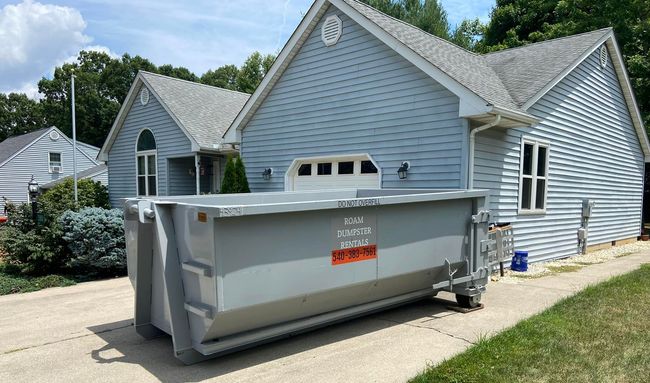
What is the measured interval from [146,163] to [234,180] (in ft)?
21.6

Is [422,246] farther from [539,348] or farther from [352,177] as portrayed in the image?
[352,177]

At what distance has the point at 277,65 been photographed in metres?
10.9

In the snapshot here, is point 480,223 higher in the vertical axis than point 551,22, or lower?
lower

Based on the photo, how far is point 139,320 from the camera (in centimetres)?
459

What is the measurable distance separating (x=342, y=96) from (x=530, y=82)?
4049 millimetres

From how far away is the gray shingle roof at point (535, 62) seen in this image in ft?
30.5

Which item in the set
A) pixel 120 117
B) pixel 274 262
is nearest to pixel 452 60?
pixel 274 262

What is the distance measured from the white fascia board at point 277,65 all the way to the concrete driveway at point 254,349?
6.39m

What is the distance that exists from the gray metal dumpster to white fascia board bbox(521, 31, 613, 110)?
4.40 m

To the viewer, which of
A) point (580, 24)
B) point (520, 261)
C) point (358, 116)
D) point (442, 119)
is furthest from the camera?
point (580, 24)

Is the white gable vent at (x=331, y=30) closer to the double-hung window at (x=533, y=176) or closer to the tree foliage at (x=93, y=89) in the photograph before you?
the double-hung window at (x=533, y=176)

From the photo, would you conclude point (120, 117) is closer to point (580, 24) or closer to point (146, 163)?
point (146, 163)

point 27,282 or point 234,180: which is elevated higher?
point 234,180

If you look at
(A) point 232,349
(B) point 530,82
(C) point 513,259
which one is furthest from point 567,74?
(A) point 232,349
